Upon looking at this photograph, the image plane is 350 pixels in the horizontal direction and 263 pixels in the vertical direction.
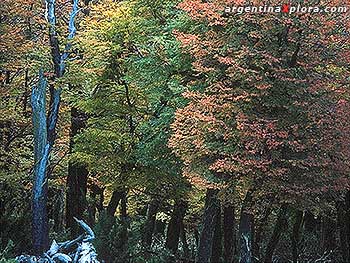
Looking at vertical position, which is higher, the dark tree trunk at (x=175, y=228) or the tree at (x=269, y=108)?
the tree at (x=269, y=108)

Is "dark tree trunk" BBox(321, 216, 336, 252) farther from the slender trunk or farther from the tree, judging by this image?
the slender trunk

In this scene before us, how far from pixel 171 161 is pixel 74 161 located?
356cm

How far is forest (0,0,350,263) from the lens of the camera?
30.5 ft

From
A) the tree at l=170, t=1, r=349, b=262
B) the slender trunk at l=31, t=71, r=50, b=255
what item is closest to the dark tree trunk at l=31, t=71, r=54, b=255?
the slender trunk at l=31, t=71, r=50, b=255

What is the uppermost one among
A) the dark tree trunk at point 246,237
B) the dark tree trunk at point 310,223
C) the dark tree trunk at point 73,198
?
the dark tree trunk at point 310,223

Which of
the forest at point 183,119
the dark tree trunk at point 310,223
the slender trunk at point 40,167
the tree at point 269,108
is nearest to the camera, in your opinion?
the tree at point 269,108

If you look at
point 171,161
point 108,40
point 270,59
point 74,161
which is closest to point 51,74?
point 108,40

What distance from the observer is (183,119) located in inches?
402

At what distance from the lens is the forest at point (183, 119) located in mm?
9289

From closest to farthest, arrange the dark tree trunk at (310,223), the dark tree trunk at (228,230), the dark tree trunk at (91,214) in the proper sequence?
the dark tree trunk at (228,230)
the dark tree trunk at (91,214)
the dark tree trunk at (310,223)

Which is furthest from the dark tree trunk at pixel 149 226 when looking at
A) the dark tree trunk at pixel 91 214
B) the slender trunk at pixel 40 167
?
the slender trunk at pixel 40 167

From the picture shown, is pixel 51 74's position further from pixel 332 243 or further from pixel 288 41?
pixel 332 243

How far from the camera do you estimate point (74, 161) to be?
46.2 feet

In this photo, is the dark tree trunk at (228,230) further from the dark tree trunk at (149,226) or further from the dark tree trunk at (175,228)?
the dark tree trunk at (149,226)
